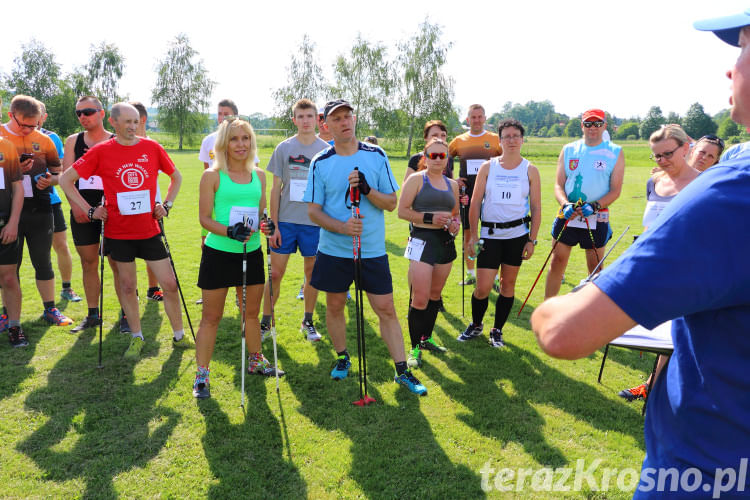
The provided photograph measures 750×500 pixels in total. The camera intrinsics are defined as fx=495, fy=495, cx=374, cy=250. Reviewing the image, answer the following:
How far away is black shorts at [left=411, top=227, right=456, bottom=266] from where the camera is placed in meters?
4.90

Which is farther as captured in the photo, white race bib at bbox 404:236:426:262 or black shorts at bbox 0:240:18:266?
black shorts at bbox 0:240:18:266

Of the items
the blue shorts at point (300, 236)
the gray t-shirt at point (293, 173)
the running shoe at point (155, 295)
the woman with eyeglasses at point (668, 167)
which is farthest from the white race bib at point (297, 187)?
the woman with eyeglasses at point (668, 167)

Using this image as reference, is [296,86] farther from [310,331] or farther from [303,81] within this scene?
[310,331]

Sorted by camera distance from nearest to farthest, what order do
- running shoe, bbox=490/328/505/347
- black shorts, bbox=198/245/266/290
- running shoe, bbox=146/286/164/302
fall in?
black shorts, bbox=198/245/266/290, running shoe, bbox=490/328/505/347, running shoe, bbox=146/286/164/302

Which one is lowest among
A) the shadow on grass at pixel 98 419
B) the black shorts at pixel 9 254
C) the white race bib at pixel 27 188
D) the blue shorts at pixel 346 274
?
the shadow on grass at pixel 98 419

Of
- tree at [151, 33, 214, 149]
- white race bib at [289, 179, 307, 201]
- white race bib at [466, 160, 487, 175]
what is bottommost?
white race bib at [289, 179, 307, 201]

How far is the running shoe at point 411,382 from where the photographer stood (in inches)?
172

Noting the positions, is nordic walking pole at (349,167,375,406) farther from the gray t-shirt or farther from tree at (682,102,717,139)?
tree at (682,102,717,139)

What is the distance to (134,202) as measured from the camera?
16.0 feet

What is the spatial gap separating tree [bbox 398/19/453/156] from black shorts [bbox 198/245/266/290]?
47.5 meters

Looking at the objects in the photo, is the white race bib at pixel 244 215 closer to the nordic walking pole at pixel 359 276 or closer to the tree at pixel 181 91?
the nordic walking pole at pixel 359 276

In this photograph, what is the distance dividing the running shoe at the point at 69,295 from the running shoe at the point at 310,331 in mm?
3341

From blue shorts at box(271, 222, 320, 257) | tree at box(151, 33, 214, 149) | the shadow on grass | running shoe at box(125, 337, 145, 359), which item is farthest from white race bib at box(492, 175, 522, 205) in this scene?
tree at box(151, 33, 214, 149)

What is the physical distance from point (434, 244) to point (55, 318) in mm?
4580
